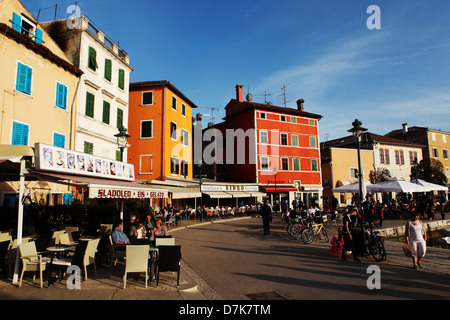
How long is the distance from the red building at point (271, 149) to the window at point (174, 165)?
9585 millimetres

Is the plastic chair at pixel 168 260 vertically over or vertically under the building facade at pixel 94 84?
under

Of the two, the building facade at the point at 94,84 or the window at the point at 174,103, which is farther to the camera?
the window at the point at 174,103

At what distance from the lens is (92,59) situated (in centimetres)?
1848

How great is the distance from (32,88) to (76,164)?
7.83m

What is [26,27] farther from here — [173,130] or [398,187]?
[398,187]

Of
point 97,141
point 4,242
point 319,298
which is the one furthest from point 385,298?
point 97,141

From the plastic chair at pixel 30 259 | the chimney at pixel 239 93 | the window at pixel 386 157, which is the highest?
the chimney at pixel 239 93

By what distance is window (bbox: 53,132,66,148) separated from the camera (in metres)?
15.4

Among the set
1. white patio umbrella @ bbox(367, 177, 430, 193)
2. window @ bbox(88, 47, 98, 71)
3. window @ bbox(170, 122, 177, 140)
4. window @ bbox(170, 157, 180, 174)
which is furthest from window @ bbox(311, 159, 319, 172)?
window @ bbox(88, 47, 98, 71)

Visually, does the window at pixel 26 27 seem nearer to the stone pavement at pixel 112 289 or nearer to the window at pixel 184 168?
the stone pavement at pixel 112 289

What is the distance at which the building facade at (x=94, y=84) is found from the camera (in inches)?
693

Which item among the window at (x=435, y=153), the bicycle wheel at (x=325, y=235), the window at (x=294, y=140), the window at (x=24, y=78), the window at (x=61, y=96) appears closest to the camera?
the bicycle wheel at (x=325, y=235)

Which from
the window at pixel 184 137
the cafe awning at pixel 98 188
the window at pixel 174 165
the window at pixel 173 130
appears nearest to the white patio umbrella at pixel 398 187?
the cafe awning at pixel 98 188
